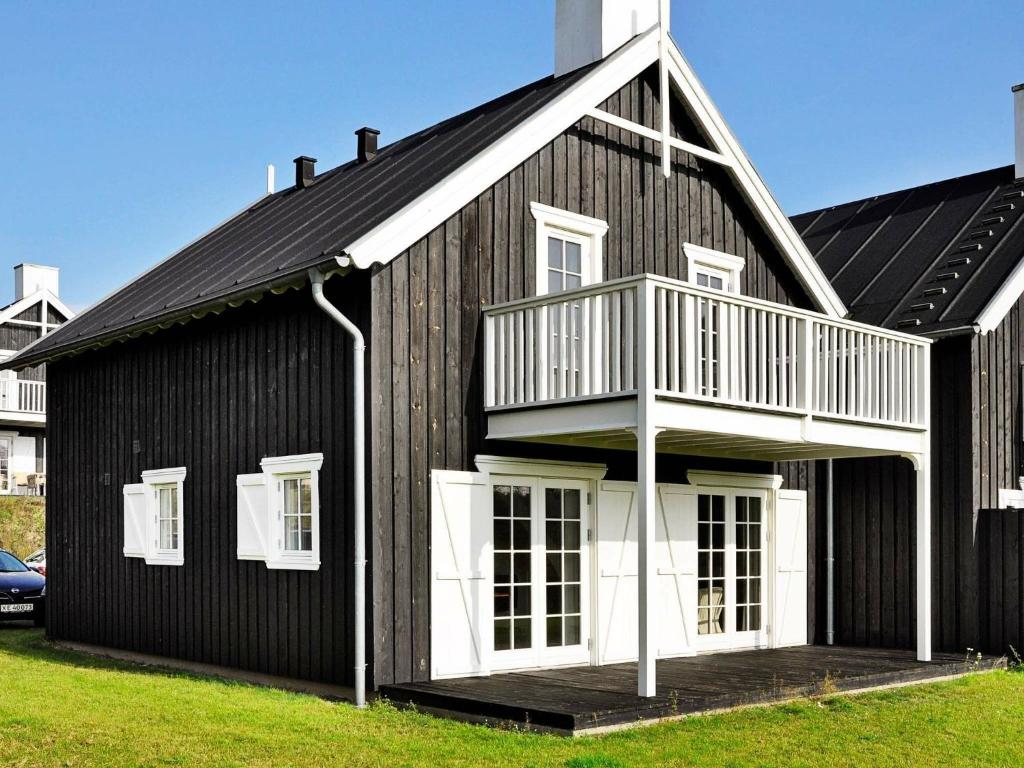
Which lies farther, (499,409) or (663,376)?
(499,409)

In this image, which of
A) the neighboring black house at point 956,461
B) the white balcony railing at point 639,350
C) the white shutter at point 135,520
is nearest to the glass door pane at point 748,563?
the neighboring black house at point 956,461

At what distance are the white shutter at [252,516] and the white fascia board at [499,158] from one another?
2.86 metres

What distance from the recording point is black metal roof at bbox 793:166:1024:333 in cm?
1519

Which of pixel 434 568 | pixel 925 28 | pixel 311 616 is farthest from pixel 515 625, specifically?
pixel 925 28

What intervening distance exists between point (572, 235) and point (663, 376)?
3.01m

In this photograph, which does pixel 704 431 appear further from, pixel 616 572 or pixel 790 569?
pixel 790 569

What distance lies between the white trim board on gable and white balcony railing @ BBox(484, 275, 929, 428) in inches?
47.1

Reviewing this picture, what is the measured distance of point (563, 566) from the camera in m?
12.5

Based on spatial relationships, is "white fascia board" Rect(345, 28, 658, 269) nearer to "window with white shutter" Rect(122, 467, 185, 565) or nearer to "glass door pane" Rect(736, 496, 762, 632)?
"window with white shutter" Rect(122, 467, 185, 565)

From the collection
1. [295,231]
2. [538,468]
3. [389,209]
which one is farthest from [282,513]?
[295,231]

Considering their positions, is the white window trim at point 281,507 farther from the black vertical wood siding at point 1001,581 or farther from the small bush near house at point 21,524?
the small bush near house at point 21,524

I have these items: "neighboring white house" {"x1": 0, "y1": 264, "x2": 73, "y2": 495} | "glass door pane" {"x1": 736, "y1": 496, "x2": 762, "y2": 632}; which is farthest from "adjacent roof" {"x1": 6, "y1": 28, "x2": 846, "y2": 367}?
"neighboring white house" {"x1": 0, "y1": 264, "x2": 73, "y2": 495}

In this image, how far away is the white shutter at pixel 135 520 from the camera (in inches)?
567

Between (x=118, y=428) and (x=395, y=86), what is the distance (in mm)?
5303
